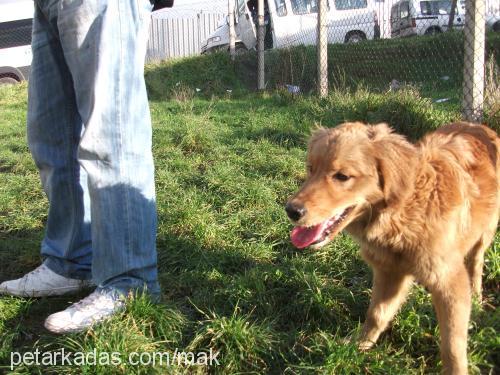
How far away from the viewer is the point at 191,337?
227cm

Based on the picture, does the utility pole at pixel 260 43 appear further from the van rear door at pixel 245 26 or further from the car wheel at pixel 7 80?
the car wheel at pixel 7 80

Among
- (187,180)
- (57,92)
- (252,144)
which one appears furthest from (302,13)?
(57,92)

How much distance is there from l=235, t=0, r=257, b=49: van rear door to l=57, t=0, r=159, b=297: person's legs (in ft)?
36.1

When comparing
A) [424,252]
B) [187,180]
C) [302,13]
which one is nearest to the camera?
[424,252]

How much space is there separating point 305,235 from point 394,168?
0.47 m

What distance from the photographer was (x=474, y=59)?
4402 mm

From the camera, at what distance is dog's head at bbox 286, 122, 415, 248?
198 centimetres

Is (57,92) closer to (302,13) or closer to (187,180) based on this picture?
(187,180)

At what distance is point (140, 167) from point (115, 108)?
0.30m

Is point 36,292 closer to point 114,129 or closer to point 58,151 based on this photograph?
point 58,151

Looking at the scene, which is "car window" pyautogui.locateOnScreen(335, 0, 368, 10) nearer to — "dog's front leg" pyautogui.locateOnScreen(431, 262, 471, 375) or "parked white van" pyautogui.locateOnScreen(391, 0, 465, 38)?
"parked white van" pyautogui.locateOnScreen(391, 0, 465, 38)

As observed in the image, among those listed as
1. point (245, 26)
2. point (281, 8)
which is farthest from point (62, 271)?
point (245, 26)

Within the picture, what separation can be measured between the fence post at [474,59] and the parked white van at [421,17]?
8.19 meters

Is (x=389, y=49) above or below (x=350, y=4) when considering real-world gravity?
below
